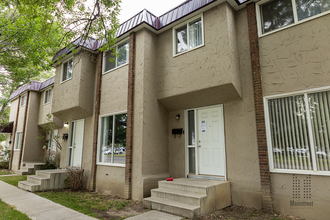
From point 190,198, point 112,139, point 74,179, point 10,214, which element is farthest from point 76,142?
point 190,198

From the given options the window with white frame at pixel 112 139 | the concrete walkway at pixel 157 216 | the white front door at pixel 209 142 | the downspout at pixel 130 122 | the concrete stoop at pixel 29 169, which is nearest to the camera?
the concrete walkway at pixel 157 216

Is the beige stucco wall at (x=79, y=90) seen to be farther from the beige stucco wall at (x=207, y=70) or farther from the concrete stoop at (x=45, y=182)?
the beige stucco wall at (x=207, y=70)

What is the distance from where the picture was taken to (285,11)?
210 inches

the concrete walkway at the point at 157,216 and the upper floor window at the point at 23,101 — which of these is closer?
the concrete walkway at the point at 157,216

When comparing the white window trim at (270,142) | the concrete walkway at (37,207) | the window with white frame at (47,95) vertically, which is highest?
the window with white frame at (47,95)

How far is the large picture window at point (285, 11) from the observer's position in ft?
16.0

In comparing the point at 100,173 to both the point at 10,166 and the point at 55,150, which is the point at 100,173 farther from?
the point at 10,166

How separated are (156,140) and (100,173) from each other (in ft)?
9.10

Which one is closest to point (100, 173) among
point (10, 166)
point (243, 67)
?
point (243, 67)

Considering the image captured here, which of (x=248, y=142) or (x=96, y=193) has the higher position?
(x=248, y=142)

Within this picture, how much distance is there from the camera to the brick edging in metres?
4.86

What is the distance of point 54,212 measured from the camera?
4992 millimetres

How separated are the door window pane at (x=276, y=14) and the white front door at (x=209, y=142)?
258cm

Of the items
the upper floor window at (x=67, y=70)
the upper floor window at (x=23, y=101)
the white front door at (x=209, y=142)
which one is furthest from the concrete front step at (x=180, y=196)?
the upper floor window at (x=23, y=101)
